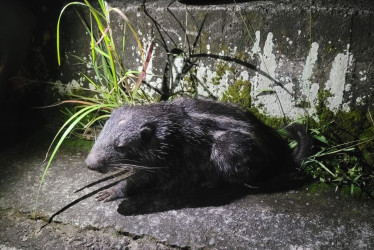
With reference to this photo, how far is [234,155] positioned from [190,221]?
63 centimetres

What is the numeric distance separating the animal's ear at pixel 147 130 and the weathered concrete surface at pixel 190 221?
0.55 m

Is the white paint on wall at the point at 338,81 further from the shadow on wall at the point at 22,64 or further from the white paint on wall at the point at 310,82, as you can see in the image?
the shadow on wall at the point at 22,64

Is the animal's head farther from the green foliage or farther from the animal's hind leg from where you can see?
the green foliage

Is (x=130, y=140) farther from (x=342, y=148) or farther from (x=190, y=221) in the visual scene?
(x=342, y=148)

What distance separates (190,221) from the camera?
2750mm

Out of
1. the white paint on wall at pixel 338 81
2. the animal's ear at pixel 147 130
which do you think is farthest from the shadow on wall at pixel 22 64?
the white paint on wall at pixel 338 81

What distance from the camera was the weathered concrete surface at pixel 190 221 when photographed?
2557mm

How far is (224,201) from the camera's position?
9.73 ft

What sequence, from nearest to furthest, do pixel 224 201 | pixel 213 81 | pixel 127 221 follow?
pixel 127 221, pixel 224 201, pixel 213 81

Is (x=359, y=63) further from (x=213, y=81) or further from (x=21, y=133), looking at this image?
(x=21, y=133)

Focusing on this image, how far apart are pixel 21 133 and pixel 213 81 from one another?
226 cm

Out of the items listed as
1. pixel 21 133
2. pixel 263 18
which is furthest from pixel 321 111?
pixel 21 133

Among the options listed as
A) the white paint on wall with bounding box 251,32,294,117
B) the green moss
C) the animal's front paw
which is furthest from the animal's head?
the white paint on wall with bounding box 251,32,294,117

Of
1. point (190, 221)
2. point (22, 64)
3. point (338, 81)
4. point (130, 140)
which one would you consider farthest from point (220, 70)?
point (22, 64)
